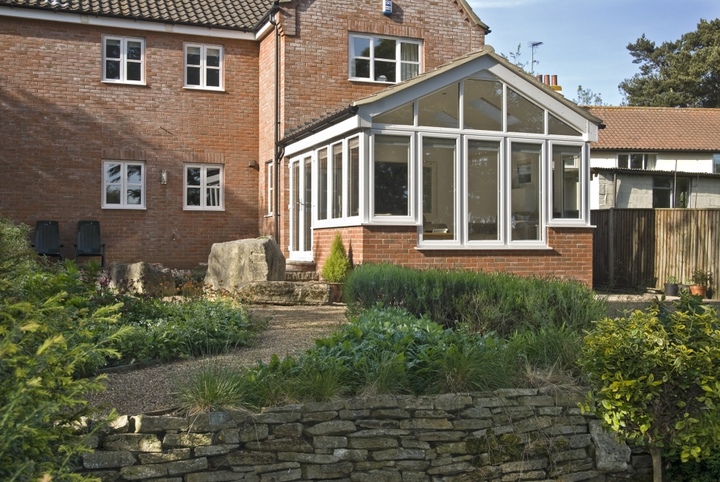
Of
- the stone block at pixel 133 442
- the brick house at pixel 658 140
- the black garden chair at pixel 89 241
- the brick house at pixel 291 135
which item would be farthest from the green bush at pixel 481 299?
the brick house at pixel 658 140

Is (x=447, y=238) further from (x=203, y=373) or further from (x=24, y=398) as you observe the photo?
(x=24, y=398)

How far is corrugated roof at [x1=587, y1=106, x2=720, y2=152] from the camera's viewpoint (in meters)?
31.6

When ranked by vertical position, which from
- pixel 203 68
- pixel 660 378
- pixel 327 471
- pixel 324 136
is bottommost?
pixel 327 471

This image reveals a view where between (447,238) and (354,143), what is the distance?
7.96 ft

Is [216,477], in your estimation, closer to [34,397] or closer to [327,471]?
[327,471]

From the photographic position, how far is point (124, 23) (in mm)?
17141

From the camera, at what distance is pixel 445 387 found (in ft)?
20.7

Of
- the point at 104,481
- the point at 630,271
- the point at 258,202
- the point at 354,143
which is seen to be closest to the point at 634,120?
the point at 630,271

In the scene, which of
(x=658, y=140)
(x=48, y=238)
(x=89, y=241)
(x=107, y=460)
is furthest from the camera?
(x=658, y=140)

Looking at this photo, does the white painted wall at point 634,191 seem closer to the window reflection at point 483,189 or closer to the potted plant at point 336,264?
the window reflection at point 483,189

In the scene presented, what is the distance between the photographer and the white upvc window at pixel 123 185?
1738cm

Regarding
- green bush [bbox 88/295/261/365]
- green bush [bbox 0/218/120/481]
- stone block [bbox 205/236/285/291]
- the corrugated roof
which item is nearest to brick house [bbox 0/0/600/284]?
stone block [bbox 205/236/285/291]

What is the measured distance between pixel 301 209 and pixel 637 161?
829 inches

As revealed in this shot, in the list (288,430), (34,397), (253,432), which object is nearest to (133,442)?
(253,432)
